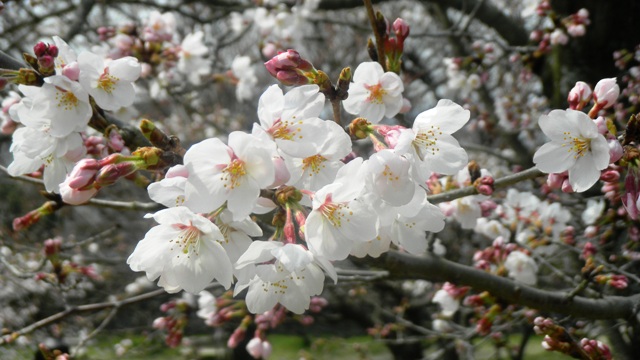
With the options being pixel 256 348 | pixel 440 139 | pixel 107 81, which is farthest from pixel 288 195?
pixel 256 348

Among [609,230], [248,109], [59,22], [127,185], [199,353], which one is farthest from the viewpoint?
[248,109]

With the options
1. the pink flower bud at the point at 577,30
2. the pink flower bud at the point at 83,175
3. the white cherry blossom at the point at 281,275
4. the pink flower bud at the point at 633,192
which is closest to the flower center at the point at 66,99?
the pink flower bud at the point at 83,175

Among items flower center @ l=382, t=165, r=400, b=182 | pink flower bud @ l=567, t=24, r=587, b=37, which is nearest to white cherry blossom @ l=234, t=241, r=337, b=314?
flower center @ l=382, t=165, r=400, b=182

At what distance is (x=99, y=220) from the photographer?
870 cm

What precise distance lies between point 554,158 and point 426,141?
0.33 m

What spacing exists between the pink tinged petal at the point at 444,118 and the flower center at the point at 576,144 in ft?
0.91

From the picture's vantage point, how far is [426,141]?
1195 mm

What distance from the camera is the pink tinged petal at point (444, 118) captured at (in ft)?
3.86

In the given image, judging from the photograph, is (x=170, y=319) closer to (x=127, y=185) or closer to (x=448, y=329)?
(x=448, y=329)

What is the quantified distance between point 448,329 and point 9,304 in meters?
5.57

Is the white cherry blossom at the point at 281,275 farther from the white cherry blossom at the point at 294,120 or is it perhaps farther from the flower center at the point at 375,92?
the flower center at the point at 375,92

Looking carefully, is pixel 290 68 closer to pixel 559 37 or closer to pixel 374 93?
pixel 374 93

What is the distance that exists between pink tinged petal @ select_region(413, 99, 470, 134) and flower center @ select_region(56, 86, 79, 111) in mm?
875

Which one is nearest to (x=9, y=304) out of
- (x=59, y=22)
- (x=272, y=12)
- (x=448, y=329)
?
(x=59, y=22)
